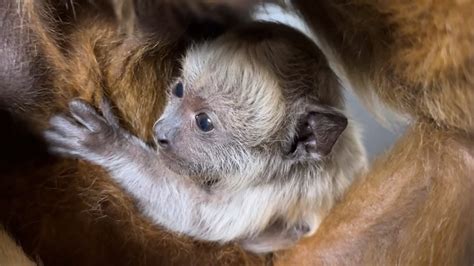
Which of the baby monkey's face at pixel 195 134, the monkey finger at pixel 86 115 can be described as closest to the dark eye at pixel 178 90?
the baby monkey's face at pixel 195 134

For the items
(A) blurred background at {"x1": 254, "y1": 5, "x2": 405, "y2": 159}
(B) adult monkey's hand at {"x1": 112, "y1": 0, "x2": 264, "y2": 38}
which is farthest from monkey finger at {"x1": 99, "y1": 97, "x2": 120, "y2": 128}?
(A) blurred background at {"x1": 254, "y1": 5, "x2": 405, "y2": 159}

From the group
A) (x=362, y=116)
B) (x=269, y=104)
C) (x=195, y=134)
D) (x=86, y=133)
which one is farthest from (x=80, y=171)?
(x=362, y=116)

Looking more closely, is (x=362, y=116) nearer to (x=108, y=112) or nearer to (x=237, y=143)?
(x=237, y=143)

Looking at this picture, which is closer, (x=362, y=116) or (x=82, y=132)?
(x=82, y=132)

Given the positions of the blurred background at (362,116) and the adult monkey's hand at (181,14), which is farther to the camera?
the blurred background at (362,116)

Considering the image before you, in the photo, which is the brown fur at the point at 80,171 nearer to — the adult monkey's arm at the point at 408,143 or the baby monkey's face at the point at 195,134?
the baby monkey's face at the point at 195,134

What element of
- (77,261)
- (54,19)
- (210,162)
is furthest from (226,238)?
(54,19)

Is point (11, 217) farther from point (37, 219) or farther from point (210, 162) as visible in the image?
point (210, 162)
